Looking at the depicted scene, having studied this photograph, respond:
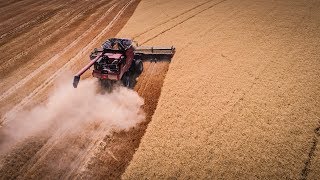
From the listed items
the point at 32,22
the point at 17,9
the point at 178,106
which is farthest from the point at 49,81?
the point at 17,9

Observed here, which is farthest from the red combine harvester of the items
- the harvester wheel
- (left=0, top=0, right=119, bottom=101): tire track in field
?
(left=0, top=0, right=119, bottom=101): tire track in field

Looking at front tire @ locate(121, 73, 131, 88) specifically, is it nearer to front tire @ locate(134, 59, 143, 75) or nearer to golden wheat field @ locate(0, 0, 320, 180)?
golden wheat field @ locate(0, 0, 320, 180)

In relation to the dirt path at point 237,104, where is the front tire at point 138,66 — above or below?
above

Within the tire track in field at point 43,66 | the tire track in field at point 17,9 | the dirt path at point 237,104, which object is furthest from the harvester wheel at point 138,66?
the tire track in field at point 17,9

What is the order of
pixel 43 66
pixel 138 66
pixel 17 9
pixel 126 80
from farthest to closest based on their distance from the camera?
1. pixel 17 9
2. pixel 43 66
3. pixel 138 66
4. pixel 126 80

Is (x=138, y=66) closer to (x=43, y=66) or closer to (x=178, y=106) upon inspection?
(x=178, y=106)

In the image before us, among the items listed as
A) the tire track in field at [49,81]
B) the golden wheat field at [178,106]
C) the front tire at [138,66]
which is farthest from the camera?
the front tire at [138,66]

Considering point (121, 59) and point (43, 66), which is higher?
point (121, 59)

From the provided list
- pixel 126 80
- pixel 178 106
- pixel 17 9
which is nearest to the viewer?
pixel 178 106

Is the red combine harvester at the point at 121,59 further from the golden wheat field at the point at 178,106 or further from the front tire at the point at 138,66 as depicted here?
the golden wheat field at the point at 178,106
